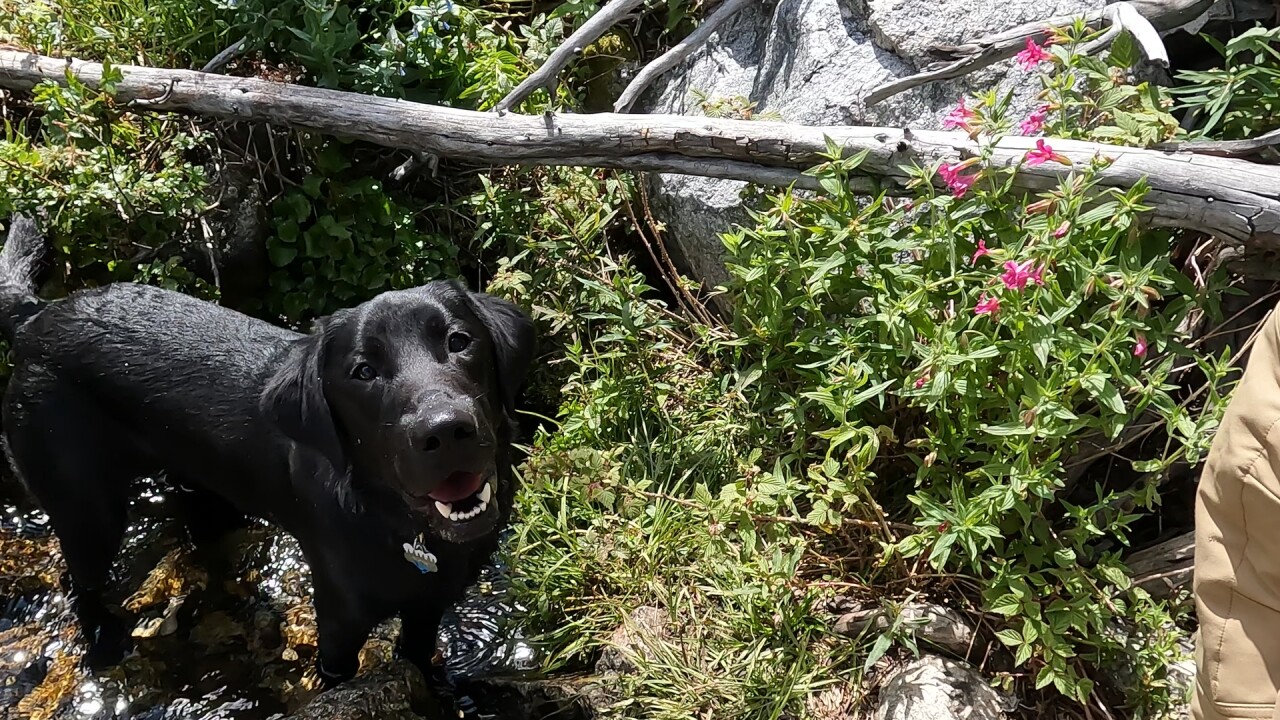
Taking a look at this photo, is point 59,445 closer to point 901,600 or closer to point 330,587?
point 330,587

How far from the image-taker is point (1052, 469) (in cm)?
237

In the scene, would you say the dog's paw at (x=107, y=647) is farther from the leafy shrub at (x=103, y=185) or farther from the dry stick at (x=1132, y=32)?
the dry stick at (x=1132, y=32)

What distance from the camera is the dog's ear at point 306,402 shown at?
267 centimetres

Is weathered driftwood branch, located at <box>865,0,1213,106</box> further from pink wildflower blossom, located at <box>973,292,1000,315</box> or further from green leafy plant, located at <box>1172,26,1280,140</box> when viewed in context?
pink wildflower blossom, located at <box>973,292,1000,315</box>

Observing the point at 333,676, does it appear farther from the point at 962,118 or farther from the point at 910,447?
the point at 962,118

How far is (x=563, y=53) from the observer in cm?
377

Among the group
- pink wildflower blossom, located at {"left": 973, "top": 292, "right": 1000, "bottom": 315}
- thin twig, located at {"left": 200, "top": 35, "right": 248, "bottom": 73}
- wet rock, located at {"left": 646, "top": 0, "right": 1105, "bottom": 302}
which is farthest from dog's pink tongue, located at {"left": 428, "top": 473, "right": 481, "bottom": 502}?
thin twig, located at {"left": 200, "top": 35, "right": 248, "bottom": 73}

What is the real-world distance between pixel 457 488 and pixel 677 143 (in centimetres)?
149

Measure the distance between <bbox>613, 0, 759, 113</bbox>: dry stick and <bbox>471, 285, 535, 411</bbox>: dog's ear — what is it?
129 centimetres

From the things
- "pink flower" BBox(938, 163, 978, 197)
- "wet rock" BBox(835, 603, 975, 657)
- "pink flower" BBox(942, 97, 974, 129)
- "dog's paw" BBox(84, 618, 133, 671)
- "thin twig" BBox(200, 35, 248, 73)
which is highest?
"thin twig" BBox(200, 35, 248, 73)

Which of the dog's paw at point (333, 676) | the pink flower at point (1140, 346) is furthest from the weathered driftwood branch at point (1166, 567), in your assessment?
the dog's paw at point (333, 676)

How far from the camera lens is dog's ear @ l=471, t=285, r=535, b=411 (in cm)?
288

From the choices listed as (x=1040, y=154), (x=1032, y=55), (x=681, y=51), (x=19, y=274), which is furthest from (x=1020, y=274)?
(x=19, y=274)

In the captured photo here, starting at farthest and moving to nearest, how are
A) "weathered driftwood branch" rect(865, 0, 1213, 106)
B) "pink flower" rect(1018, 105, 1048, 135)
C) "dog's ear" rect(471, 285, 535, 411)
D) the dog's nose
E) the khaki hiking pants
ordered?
"weathered driftwood branch" rect(865, 0, 1213, 106) → "dog's ear" rect(471, 285, 535, 411) → "pink flower" rect(1018, 105, 1048, 135) → the dog's nose → the khaki hiking pants
